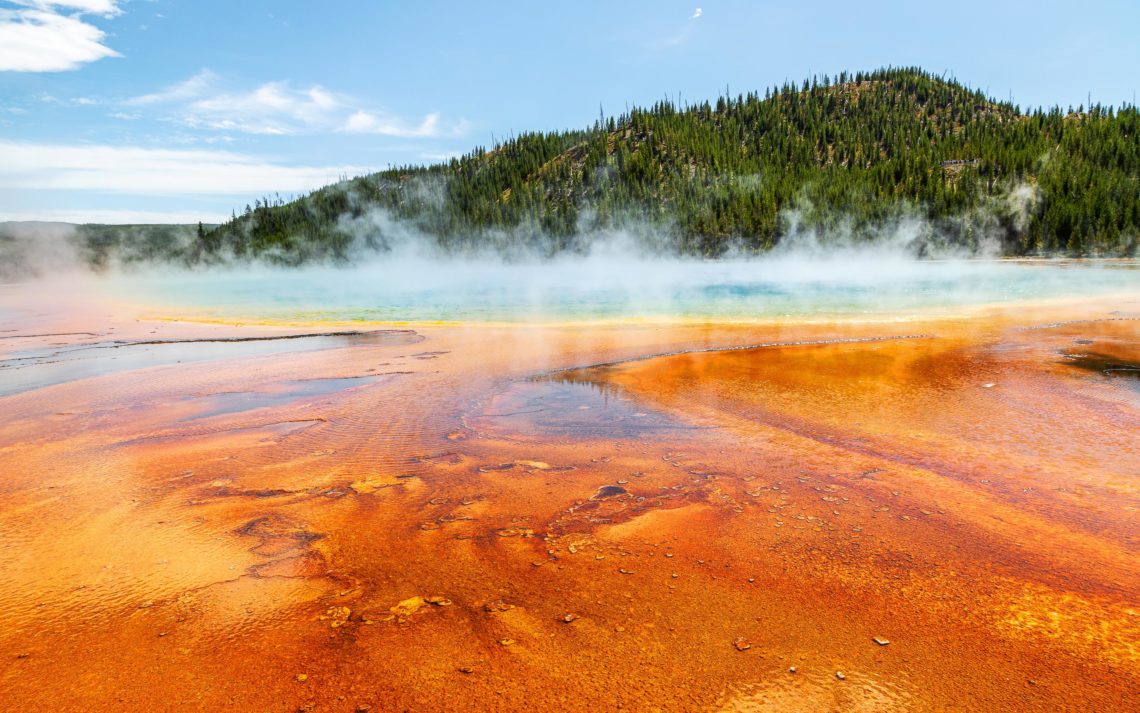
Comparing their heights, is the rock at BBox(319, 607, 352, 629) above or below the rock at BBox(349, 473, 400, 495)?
below

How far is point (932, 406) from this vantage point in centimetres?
733

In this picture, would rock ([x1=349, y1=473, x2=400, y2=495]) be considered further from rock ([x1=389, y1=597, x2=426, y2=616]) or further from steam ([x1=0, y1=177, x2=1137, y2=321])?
steam ([x1=0, y1=177, x2=1137, y2=321])

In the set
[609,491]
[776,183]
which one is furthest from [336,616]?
[776,183]

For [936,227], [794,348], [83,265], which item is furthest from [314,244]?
[794,348]

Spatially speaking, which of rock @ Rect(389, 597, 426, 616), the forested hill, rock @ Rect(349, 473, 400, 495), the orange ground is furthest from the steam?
rock @ Rect(389, 597, 426, 616)

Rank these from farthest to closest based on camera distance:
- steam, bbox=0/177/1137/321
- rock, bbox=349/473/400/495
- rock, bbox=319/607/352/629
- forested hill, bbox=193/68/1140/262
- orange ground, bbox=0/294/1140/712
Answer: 1. forested hill, bbox=193/68/1140/262
2. steam, bbox=0/177/1137/321
3. rock, bbox=349/473/400/495
4. rock, bbox=319/607/352/629
5. orange ground, bbox=0/294/1140/712

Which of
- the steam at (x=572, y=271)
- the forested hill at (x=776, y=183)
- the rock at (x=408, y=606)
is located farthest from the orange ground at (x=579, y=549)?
the forested hill at (x=776, y=183)

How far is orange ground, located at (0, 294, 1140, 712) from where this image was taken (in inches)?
109

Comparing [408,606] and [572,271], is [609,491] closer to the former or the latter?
[408,606]

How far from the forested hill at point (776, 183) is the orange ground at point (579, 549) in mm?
87447

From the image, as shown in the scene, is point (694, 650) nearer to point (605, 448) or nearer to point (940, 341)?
point (605, 448)

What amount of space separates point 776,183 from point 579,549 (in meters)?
107

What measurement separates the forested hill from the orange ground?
87447 mm

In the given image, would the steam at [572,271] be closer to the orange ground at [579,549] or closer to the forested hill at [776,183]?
the forested hill at [776,183]
